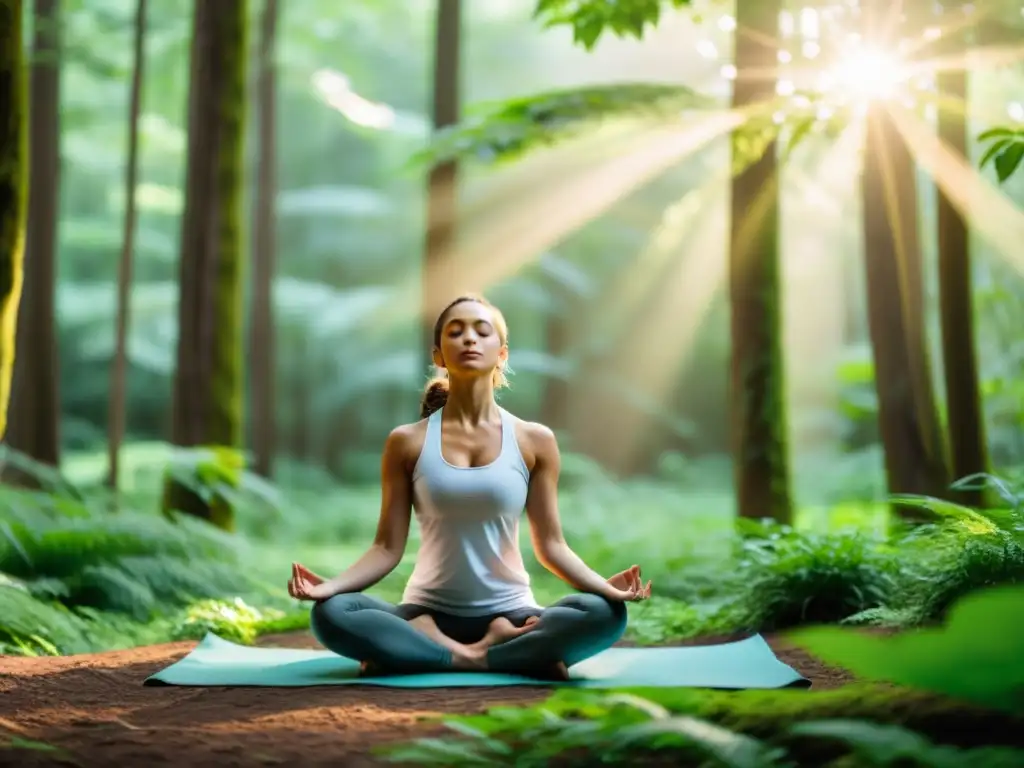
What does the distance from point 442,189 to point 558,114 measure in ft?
15.1

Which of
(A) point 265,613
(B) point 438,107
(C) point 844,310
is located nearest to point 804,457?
(C) point 844,310

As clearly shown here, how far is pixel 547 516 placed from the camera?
15.2 ft

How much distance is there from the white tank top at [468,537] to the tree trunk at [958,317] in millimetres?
4299

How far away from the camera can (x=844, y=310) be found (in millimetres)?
30531

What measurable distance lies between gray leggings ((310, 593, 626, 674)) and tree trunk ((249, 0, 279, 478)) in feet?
43.3

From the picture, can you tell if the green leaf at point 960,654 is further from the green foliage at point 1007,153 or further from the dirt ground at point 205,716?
the green foliage at point 1007,153

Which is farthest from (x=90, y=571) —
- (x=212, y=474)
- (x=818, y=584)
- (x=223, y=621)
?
(x=818, y=584)

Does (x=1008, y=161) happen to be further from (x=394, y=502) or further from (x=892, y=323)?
(x=892, y=323)

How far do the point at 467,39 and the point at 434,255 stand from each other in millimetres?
18488

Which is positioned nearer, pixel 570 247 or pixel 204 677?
pixel 204 677

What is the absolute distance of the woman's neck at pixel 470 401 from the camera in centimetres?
467

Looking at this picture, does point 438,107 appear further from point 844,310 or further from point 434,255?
point 844,310

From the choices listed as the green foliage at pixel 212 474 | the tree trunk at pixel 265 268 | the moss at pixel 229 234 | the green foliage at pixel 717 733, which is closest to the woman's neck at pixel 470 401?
the green foliage at pixel 717 733

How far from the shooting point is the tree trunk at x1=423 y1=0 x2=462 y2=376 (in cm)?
1205
